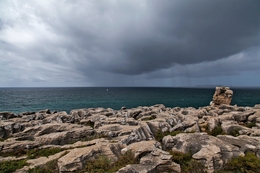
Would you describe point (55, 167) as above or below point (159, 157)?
below

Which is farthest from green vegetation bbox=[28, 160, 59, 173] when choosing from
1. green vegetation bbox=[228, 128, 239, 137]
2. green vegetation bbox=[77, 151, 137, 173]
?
green vegetation bbox=[228, 128, 239, 137]

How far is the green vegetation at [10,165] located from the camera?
42.8 ft

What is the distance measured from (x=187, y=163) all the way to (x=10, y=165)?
654 inches

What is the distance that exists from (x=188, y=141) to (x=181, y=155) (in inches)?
115

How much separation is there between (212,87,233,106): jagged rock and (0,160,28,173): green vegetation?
212ft

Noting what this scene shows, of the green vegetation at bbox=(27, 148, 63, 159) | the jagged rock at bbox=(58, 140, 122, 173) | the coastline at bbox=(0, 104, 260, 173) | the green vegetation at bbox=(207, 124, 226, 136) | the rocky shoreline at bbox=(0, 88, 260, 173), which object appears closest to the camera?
the jagged rock at bbox=(58, 140, 122, 173)

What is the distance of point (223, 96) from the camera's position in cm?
5828

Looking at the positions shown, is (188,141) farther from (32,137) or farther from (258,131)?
(32,137)

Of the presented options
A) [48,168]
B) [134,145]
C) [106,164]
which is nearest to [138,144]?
[134,145]

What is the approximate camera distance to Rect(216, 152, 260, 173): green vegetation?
1199cm

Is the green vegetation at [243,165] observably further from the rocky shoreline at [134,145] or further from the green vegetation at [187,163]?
the green vegetation at [187,163]

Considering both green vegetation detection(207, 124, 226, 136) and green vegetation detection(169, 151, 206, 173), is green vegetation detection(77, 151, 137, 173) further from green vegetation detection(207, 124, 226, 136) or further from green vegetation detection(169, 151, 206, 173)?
green vegetation detection(207, 124, 226, 136)

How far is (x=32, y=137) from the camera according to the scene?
21594 mm

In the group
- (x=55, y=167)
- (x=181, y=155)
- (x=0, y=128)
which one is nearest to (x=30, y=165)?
(x=55, y=167)
